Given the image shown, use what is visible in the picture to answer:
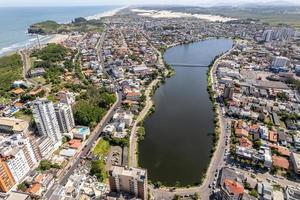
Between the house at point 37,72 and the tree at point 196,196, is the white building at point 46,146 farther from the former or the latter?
the house at point 37,72

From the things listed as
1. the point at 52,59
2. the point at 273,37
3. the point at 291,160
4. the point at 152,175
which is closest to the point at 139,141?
the point at 152,175

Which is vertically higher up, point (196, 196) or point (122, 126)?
point (122, 126)

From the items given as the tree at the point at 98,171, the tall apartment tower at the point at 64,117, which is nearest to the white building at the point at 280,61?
the tall apartment tower at the point at 64,117

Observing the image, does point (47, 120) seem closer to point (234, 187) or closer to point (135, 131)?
point (135, 131)

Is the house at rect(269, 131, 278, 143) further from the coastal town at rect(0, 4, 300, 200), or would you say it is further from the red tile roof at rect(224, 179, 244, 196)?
the red tile roof at rect(224, 179, 244, 196)

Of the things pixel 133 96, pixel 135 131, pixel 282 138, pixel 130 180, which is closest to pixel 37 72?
pixel 133 96

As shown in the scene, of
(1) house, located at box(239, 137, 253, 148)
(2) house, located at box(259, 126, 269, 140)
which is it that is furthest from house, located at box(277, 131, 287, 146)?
(1) house, located at box(239, 137, 253, 148)

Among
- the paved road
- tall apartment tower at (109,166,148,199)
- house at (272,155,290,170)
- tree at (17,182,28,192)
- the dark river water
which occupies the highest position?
tall apartment tower at (109,166,148,199)
